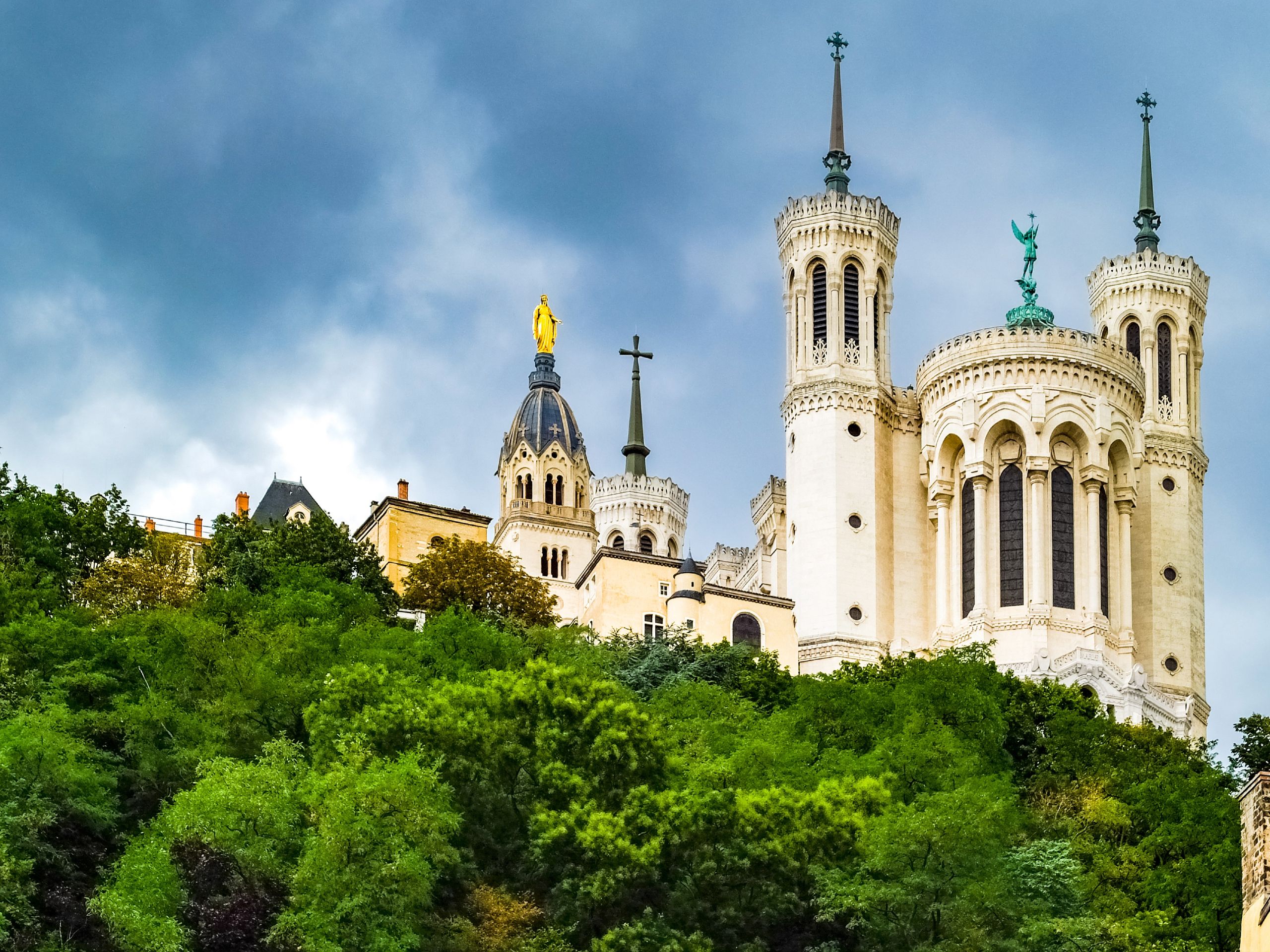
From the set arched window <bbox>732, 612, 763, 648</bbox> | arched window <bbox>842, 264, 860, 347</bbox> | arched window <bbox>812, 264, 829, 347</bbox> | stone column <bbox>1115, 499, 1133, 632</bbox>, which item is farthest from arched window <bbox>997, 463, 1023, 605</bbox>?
arched window <bbox>812, 264, 829, 347</bbox>

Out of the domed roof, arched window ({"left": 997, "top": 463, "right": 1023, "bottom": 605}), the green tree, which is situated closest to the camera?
the green tree

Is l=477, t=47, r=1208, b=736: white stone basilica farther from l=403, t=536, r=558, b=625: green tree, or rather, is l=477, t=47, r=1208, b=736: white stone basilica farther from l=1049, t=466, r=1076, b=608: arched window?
l=403, t=536, r=558, b=625: green tree

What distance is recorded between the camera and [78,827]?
149 ft

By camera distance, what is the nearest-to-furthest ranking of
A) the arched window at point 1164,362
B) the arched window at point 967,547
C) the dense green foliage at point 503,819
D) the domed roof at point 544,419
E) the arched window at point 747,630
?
1. the dense green foliage at point 503,819
2. the arched window at point 747,630
3. the arched window at point 967,547
4. the arched window at point 1164,362
5. the domed roof at point 544,419

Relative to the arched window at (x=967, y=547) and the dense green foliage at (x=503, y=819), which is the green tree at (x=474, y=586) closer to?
the dense green foliage at (x=503, y=819)

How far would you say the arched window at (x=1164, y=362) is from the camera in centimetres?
9144

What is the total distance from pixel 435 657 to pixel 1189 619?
41.3 m

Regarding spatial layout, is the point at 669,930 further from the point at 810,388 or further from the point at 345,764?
the point at 810,388

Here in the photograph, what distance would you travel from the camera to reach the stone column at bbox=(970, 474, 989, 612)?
80.2 m

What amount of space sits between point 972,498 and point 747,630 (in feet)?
30.5

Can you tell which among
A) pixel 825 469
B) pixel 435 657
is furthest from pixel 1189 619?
pixel 435 657

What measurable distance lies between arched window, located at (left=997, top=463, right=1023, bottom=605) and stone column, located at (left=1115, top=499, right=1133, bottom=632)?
404 centimetres

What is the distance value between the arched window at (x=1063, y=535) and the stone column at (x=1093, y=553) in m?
0.43

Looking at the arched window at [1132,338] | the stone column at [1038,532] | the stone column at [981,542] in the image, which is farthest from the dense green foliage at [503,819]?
the arched window at [1132,338]
